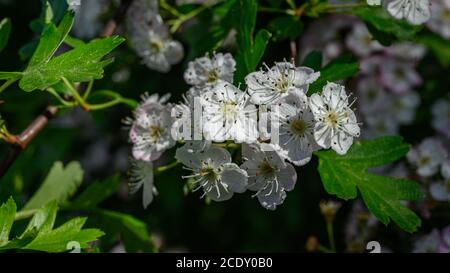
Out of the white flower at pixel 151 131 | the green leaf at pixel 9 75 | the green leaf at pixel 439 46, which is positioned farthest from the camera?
the green leaf at pixel 439 46

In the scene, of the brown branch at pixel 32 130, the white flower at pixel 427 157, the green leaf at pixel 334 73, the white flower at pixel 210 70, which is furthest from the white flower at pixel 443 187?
the brown branch at pixel 32 130

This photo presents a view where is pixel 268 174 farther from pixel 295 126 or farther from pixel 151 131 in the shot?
pixel 151 131

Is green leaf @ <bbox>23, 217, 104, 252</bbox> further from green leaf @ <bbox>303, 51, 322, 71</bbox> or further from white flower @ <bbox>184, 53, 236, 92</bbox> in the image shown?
green leaf @ <bbox>303, 51, 322, 71</bbox>

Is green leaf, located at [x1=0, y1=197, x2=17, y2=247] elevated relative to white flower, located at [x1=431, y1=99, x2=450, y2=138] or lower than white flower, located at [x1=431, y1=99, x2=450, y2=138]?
elevated

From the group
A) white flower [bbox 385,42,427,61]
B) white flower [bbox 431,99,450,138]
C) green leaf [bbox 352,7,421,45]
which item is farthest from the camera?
white flower [bbox 385,42,427,61]

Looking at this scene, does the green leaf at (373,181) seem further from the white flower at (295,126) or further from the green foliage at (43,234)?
the green foliage at (43,234)

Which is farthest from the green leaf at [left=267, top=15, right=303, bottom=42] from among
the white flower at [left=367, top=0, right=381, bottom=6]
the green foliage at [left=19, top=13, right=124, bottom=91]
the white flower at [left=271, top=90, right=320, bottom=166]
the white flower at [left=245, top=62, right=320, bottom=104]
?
the green foliage at [left=19, top=13, right=124, bottom=91]

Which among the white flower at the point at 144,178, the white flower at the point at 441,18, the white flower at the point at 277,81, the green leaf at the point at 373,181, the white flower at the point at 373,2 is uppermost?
the white flower at the point at 373,2
